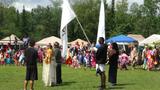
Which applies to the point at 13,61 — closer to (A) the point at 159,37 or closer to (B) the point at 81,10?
(A) the point at 159,37

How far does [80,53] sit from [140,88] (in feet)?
57.4

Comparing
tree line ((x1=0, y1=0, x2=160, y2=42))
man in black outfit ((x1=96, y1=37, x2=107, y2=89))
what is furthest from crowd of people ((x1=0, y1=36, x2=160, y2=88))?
tree line ((x1=0, y1=0, x2=160, y2=42))

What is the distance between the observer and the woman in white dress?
824 inches

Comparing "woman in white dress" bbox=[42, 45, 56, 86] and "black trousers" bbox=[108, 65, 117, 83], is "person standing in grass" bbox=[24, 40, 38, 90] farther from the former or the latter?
"black trousers" bbox=[108, 65, 117, 83]

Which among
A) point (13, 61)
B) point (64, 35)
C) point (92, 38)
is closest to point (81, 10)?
point (92, 38)

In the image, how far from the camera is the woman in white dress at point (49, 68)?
20938 millimetres

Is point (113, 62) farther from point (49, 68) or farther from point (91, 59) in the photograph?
point (91, 59)

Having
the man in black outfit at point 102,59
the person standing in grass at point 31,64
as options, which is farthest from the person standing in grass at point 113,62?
the person standing in grass at point 31,64

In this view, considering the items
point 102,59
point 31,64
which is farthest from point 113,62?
point 31,64

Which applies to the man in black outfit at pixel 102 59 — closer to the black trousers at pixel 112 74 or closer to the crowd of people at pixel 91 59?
the crowd of people at pixel 91 59

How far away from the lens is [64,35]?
26016 mm

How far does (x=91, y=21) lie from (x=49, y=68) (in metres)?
75.7

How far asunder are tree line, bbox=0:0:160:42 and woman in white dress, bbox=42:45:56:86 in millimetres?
61261

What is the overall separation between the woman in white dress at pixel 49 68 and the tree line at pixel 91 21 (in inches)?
2412
